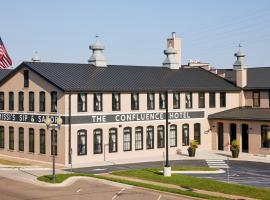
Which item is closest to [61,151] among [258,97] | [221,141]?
[221,141]

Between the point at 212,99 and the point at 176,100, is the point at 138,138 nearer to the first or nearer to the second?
the point at 176,100

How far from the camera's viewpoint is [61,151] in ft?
140

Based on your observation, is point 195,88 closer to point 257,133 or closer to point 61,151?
point 257,133

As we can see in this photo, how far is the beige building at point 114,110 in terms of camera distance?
43375mm

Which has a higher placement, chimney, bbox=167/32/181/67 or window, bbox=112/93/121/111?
chimney, bbox=167/32/181/67

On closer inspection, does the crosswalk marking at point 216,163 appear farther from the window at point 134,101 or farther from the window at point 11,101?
the window at point 11,101

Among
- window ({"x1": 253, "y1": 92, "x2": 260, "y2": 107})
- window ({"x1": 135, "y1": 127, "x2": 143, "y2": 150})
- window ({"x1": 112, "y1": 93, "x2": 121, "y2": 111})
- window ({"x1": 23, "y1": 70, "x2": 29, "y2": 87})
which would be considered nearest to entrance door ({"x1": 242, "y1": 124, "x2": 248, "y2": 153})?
window ({"x1": 253, "y1": 92, "x2": 260, "y2": 107})

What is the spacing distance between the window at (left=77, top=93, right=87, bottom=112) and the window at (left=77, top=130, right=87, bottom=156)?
5.69ft

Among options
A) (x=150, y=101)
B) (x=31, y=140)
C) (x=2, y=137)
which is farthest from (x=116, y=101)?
(x=2, y=137)

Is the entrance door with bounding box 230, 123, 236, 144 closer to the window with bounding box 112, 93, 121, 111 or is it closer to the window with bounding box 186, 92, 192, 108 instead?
the window with bounding box 186, 92, 192, 108

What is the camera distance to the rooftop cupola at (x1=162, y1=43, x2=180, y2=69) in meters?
56.5

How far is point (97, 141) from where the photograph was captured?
44.3 meters

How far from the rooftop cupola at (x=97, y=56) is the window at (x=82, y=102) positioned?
7.13 meters

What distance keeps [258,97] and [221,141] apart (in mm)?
5846
